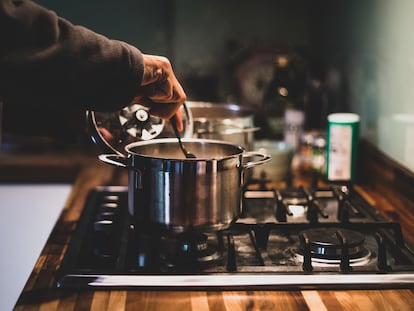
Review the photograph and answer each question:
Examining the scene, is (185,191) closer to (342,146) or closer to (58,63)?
(58,63)

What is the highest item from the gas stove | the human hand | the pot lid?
the human hand

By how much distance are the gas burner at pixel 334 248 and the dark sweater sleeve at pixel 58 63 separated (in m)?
0.36

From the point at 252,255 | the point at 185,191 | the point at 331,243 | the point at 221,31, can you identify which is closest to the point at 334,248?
the point at 331,243

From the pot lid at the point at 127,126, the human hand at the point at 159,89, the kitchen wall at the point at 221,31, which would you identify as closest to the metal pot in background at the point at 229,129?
the pot lid at the point at 127,126

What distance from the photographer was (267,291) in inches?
37.9

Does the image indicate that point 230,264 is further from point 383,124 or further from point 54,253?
point 383,124

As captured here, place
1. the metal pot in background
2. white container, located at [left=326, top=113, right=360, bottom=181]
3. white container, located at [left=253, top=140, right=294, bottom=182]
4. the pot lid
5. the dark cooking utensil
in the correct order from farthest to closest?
white container, located at [left=253, top=140, right=294, bottom=182], white container, located at [left=326, top=113, right=360, bottom=181], the metal pot in background, the pot lid, the dark cooking utensil

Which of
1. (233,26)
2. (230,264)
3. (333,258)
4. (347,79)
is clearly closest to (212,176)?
(230,264)

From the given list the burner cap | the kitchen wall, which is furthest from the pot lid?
the kitchen wall

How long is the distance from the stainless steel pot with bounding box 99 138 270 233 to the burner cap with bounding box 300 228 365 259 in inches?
5.4

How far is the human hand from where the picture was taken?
1.04 meters

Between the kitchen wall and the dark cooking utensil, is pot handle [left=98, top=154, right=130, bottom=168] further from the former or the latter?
the kitchen wall

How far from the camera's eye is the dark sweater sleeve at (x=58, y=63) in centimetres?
87

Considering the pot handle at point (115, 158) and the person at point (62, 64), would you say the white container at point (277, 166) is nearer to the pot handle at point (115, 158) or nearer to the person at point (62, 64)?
the pot handle at point (115, 158)
